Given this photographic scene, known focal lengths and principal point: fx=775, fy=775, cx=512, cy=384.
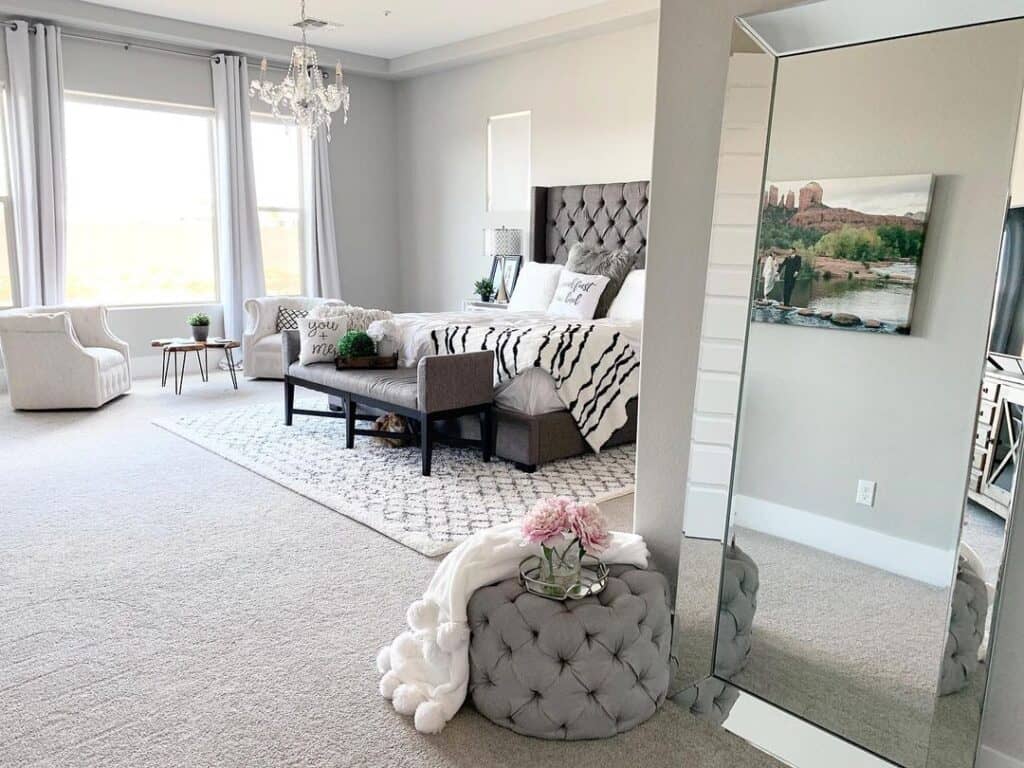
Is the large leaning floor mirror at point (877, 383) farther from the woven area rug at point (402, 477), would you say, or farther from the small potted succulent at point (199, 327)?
the small potted succulent at point (199, 327)

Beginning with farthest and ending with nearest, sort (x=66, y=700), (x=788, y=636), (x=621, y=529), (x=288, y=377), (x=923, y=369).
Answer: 1. (x=288, y=377)
2. (x=621, y=529)
3. (x=66, y=700)
4. (x=788, y=636)
5. (x=923, y=369)

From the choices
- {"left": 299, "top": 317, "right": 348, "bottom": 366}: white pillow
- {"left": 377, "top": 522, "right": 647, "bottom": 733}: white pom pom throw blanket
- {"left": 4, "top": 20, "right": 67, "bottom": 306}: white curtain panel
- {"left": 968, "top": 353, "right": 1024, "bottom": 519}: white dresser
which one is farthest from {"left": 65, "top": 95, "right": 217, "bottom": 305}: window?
{"left": 968, "top": 353, "right": 1024, "bottom": 519}: white dresser

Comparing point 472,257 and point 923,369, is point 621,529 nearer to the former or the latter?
point 923,369

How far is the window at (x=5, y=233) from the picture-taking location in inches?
249

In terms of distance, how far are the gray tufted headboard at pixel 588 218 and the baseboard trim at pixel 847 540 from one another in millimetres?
3983

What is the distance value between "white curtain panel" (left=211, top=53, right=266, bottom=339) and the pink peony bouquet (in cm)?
610

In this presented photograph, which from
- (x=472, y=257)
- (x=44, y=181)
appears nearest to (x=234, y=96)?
(x=44, y=181)

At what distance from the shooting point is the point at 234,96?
721cm

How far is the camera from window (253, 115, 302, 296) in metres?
7.77

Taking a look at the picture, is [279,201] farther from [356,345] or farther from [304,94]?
[356,345]

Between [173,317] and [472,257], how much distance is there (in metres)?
2.94

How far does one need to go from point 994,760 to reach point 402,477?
2932mm

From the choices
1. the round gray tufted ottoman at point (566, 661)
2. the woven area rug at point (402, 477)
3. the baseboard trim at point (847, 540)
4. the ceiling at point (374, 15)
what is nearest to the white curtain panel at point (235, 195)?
the ceiling at point (374, 15)

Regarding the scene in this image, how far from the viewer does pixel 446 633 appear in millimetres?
2062
